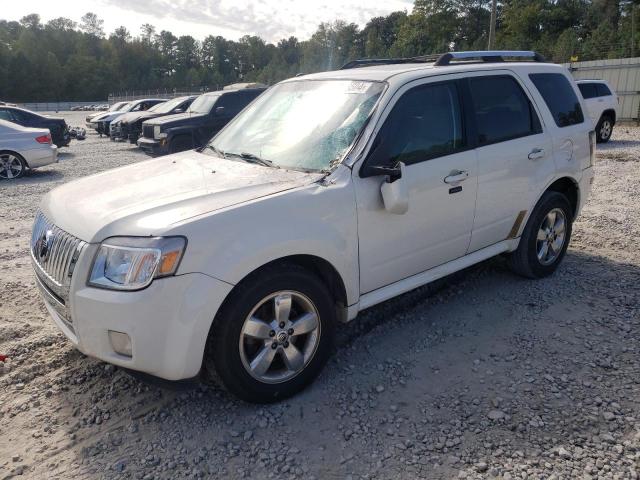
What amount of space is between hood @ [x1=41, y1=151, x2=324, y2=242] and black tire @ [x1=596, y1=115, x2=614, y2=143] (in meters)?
13.8

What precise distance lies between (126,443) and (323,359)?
1.19 metres

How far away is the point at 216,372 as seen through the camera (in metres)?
2.96

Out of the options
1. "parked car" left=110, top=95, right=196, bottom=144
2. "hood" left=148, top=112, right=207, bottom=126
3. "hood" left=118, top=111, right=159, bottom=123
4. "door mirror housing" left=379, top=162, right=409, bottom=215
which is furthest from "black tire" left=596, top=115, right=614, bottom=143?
"hood" left=118, top=111, right=159, bottom=123

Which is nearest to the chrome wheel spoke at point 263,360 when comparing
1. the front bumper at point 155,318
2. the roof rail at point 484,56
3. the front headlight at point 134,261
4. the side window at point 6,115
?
the front bumper at point 155,318

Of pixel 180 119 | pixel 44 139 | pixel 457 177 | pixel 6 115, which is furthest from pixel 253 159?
pixel 6 115

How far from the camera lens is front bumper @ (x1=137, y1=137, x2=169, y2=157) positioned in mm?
13383

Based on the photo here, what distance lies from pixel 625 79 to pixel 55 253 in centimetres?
2406

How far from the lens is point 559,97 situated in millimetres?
4863

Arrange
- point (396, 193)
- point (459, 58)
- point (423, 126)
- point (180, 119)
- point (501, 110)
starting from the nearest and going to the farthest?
1. point (396, 193)
2. point (423, 126)
3. point (501, 110)
4. point (459, 58)
5. point (180, 119)

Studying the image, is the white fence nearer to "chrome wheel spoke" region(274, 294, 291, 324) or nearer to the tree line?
the tree line

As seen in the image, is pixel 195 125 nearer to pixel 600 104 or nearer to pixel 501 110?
pixel 501 110

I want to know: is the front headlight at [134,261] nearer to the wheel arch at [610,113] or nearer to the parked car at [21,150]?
the parked car at [21,150]

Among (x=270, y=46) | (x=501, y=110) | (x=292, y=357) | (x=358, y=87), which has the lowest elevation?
(x=292, y=357)

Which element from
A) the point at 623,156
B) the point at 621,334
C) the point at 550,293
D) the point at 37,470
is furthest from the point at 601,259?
the point at 623,156
